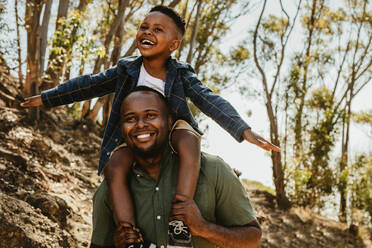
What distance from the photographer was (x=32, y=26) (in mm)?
6125

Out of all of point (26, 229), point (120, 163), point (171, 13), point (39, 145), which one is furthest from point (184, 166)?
point (39, 145)

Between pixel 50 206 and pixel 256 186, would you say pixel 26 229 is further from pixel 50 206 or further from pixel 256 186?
pixel 256 186

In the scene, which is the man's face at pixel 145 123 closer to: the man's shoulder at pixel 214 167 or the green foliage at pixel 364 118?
the man's shoulder at pixel 214 167

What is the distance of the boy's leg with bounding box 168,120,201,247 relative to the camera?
2.08 metres

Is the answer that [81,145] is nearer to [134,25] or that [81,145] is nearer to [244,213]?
[244,213]

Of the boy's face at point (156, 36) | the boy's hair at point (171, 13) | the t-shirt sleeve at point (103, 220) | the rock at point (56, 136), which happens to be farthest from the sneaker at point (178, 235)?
the rock at point (56, 136)

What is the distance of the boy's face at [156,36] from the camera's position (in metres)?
2.85

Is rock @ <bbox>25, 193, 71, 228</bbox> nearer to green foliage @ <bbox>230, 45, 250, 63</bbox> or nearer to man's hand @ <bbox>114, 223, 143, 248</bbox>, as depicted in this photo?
man's hand @ <bbox>114, 223, 143, 248</bbox>

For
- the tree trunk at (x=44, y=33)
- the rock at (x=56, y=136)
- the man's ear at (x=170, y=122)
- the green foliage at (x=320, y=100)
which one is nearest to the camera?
the man's ear at (x=170, y=122)

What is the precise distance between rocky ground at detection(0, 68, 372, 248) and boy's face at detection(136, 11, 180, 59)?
1.86m

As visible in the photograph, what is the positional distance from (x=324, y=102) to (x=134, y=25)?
7500 mm

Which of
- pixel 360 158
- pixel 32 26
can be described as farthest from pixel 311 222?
pixel 32 26

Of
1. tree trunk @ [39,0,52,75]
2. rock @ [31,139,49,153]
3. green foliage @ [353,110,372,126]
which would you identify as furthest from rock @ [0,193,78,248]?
green foliage @ [353,110,372,126]

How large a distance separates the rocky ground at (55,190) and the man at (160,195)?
152cm
